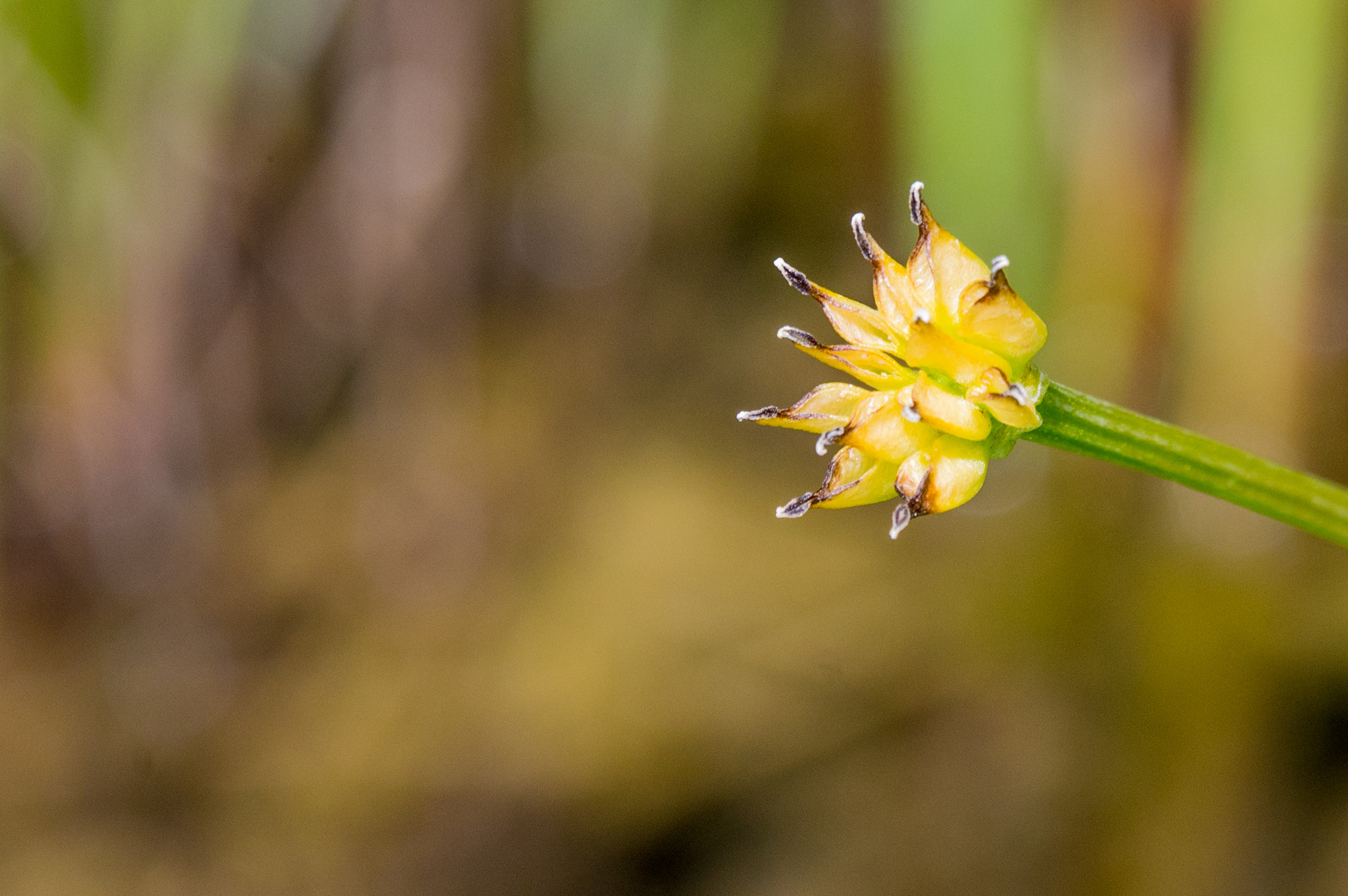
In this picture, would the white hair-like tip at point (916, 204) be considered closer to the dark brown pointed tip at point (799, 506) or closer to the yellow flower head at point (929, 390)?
the yellow flower head at point (929, 390)

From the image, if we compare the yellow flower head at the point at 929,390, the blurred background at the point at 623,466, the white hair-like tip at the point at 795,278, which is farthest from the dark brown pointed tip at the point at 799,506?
the blurred background at the point at 623,466

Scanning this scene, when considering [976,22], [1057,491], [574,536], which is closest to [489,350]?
[574,536]

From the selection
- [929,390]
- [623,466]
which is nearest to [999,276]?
[929,390]

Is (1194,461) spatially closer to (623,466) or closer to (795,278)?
(795,278)

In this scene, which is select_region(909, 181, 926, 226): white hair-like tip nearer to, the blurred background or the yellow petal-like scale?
the yellow petal-like scale

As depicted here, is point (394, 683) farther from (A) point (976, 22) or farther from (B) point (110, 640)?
(A) point (976, 22)
